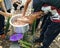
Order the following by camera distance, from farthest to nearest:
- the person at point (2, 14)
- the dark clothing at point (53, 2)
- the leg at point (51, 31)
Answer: the person at point (2, 14), the leg at point (51, 31), the dark clothing at point (53, 2)

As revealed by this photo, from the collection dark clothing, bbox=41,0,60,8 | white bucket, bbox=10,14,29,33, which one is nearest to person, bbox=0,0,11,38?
white bucket, bbox=10,14,29,33

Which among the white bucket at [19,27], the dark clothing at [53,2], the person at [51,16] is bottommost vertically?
the white bucket at [19,27]

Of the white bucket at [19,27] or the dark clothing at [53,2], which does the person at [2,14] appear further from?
the dark clothing at [53,2]

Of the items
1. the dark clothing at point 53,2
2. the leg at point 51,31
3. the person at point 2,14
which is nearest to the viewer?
the dark clothing at point 53,2

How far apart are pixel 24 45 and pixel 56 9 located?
1.88 feet

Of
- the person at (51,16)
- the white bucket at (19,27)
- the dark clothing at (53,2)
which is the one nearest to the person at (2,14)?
the white bucket at (19,27)

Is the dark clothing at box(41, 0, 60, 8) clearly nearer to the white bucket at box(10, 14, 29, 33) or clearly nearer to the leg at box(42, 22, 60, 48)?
the leg at box(42, 22, 60, 48)

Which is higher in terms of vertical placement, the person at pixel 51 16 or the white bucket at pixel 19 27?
the person at pixel 51 16

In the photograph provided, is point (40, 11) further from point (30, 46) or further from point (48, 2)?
point (30, 46)

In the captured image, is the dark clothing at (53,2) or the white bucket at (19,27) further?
the white bucket at (19,27)

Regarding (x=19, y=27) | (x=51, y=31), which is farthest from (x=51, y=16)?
(x=19, y=27)

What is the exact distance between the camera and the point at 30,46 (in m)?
2.13

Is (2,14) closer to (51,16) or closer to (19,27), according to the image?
(19,27)

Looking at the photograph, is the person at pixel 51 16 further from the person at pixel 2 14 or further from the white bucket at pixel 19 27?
the person at pixel 2 14
